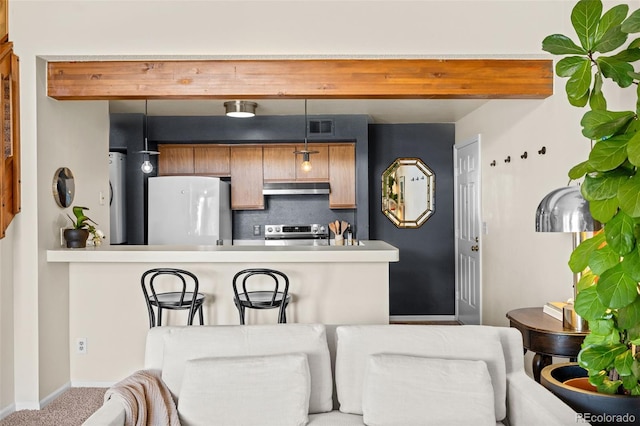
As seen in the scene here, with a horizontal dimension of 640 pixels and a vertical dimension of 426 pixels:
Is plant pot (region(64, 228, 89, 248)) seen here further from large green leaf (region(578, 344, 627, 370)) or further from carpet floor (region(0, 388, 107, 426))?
large green leaf (region(578, 344, 627, 370))

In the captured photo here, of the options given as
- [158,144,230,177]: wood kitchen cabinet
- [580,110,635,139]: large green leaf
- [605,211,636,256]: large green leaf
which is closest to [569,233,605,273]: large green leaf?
[605,211,636,256]: large green leaf

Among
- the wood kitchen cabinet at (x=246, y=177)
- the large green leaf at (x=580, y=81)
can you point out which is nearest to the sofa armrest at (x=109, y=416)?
the large green leaf at (x=580, y=81)

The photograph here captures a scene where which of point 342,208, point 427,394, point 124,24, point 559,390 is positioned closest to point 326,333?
point 427,394

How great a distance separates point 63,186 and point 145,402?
2.34 m

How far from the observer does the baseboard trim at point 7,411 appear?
→ 326cm

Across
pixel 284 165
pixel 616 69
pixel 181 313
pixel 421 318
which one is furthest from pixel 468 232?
pixel 616 69

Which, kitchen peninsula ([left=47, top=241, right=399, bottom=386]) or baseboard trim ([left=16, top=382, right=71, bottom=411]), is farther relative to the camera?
kitchen peninsula ([left=47, top=241, right=399, bottom=386])

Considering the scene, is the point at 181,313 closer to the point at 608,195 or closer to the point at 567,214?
the point at 567,214

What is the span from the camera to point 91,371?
3852mm

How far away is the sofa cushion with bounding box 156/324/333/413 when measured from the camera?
218 centimetres

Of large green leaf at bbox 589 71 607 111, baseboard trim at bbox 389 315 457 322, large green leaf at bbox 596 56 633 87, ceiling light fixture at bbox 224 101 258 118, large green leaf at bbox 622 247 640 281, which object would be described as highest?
ceiling light fixture at bbox 224 101 258 118

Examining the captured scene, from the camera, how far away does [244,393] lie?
6.66 feet

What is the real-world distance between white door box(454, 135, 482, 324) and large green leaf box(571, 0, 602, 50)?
12.0 feet

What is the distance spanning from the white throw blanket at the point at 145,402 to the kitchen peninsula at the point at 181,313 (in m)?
1.77
